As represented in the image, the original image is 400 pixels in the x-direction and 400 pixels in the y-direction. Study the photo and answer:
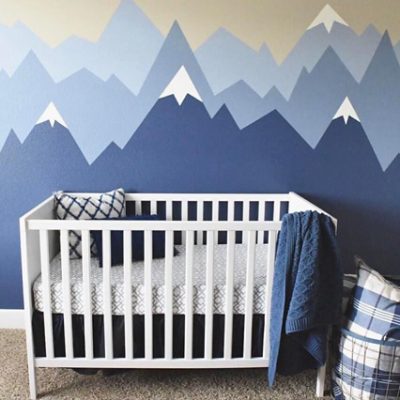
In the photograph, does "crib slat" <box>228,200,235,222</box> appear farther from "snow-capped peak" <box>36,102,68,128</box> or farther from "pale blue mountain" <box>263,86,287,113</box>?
"snow-capped peak" <box>36,102,68,128</box>

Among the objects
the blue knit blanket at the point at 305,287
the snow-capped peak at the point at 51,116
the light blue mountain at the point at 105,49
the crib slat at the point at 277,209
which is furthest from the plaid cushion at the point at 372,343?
the snow-capped peak at the point at 51,116

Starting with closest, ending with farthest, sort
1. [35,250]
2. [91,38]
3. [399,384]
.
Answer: [399,384] → [35,250] → [91,38]

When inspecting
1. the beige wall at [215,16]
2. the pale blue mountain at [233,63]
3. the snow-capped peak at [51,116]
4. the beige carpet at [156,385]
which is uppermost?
the beige wall at [215,16]

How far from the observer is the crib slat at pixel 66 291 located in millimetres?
1669

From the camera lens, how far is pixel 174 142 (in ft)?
7.60

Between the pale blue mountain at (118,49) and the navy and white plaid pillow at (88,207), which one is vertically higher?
the pale blue mountain at (118,49)

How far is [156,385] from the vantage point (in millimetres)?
1881

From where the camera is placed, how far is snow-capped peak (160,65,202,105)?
88.4 inches

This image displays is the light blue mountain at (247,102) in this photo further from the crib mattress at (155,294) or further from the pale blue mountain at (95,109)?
the crib mattress at (155,294)

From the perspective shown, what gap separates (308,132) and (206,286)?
1.11 metres

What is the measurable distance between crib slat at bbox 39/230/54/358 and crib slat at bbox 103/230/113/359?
0.75 feet

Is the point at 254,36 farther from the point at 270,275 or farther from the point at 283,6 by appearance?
the point at 270,275

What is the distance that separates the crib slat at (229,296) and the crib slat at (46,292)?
0.73m

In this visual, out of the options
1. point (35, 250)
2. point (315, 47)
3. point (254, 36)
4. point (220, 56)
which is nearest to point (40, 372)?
point (35, 250)
